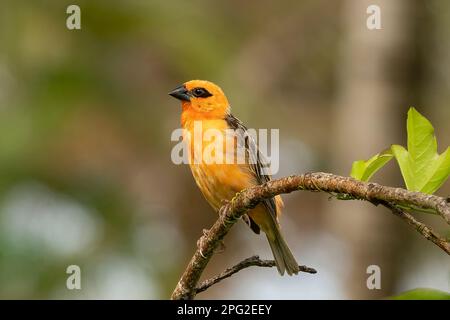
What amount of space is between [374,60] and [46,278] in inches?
188

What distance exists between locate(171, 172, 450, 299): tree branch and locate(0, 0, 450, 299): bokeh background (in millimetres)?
6260

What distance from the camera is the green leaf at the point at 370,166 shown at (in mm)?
2087

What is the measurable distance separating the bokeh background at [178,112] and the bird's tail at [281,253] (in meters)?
3.83

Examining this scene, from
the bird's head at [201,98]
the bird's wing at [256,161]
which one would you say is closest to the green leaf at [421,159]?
the bird's wing at [256,161]

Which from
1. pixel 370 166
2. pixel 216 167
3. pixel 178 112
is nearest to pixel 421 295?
pixel 370 166

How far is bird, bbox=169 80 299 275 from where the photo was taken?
4.89 m

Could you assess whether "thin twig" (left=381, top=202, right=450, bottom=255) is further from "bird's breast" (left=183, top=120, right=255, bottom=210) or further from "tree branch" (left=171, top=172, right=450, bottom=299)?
"bird's breast" (left=183, top=120, right=255, bottom=210)

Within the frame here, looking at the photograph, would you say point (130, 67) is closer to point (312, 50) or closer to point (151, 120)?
point (151, 120)

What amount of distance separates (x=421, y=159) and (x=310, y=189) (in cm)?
31

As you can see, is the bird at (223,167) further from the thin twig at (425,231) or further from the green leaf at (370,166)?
the thin twig at (425,231)

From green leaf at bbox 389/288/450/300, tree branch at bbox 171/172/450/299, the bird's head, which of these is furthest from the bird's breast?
green leaf at bbox 389/288/450/300

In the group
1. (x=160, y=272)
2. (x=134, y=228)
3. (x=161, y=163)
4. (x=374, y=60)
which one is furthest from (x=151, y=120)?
(x=374, y=60)

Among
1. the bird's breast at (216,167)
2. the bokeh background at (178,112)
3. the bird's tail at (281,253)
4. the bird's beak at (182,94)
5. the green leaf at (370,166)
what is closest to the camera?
the green leaf at (370,166)

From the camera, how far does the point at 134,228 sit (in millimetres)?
10516
